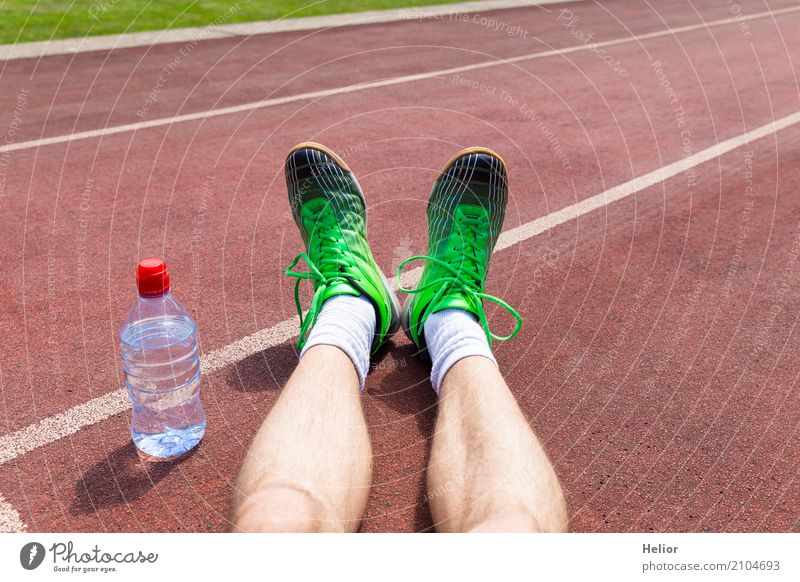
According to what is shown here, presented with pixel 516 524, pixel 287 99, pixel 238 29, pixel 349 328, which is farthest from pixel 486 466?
pixel 238 29

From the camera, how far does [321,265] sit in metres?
3.58

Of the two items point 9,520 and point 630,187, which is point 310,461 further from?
Answer: point 630,187

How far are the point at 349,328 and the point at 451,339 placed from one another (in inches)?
16.0

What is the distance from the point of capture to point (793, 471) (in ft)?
9.48

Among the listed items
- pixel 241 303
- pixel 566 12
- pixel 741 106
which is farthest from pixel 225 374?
pixel 566 12

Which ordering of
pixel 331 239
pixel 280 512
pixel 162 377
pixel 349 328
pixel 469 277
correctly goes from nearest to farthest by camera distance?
1. pixel 280 512
2. pixel 349 328
3. pixel 162 377
4. pixel 469 277
5. pixel 331 239

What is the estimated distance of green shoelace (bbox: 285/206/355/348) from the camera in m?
3.26

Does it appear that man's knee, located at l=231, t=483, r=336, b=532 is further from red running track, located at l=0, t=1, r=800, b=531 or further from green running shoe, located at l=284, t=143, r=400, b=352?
green running shoe, located at l=284, t=143, r=400, b=352

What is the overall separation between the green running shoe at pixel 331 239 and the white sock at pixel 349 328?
79 millimetres

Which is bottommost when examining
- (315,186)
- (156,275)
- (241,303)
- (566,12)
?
(566,12)

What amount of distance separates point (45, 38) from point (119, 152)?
16.7 ft

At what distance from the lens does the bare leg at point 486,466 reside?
7.00 ft

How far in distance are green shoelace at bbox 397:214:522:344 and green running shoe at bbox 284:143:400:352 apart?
16cm

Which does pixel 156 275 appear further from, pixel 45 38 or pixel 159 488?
pixel 45 38
